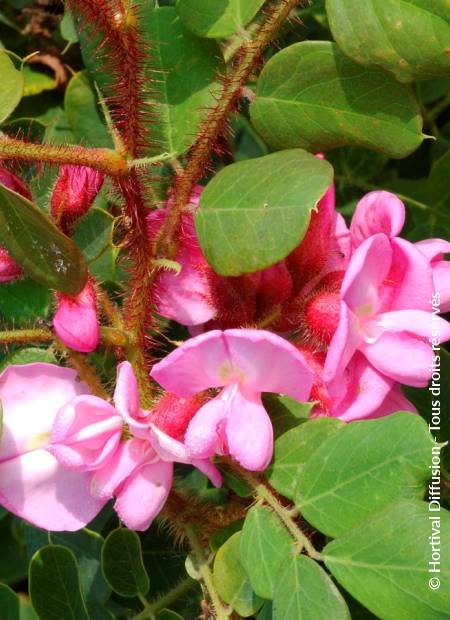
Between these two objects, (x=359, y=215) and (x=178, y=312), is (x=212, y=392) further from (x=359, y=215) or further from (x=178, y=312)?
(x=359, y=215)

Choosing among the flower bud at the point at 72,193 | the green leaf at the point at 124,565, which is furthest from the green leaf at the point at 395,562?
the flower bud at the point at 72,193

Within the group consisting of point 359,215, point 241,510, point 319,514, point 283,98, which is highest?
point 283,98

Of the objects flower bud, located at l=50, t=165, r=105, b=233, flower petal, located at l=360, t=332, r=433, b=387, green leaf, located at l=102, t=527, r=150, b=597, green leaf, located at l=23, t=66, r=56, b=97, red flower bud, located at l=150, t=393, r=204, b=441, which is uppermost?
flower bud, located at l=50, t=165, r=105, b=233

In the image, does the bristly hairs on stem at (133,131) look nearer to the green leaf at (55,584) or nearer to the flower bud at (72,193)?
the flower bud at (72,193)

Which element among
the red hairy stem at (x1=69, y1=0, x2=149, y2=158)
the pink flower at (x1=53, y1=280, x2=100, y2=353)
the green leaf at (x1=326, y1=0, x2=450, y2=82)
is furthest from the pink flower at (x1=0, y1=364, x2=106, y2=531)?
the green leaf at (x1=326, y1=0, x2=450, y2=82)

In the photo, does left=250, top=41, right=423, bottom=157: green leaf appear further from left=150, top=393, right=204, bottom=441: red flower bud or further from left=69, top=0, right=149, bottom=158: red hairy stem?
left=150, top=393, right=204, bottom=441: red flower bud

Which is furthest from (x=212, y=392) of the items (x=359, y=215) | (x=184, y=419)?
(x=359, y=215)

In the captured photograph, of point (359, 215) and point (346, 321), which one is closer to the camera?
point (346, 321)

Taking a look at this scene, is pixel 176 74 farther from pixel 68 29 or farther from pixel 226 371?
pixel 226 371
